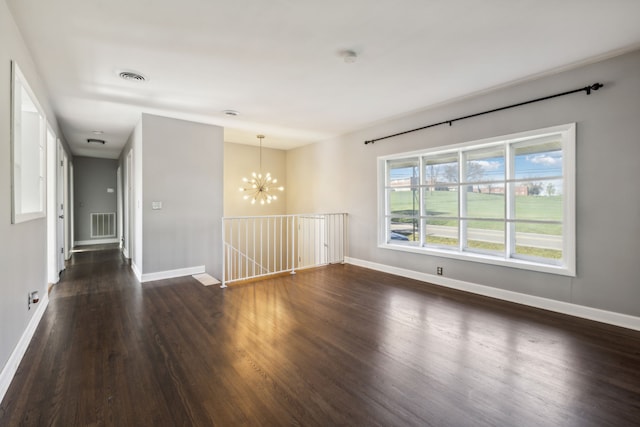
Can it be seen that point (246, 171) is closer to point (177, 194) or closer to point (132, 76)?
point (177, 194)

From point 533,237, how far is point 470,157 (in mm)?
1307

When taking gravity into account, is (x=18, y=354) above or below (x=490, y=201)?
below

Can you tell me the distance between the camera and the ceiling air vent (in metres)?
3.18

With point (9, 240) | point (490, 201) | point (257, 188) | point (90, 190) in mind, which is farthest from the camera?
point (90, 190)

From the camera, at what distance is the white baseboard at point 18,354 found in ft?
6.19

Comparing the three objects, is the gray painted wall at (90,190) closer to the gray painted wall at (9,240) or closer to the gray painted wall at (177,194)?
the gray painted wall at (177,194)

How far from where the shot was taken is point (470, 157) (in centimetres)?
412

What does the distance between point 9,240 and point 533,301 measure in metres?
4.97

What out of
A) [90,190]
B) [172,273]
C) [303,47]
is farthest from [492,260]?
[90,190]

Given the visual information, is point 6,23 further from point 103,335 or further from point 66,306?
point 66,306

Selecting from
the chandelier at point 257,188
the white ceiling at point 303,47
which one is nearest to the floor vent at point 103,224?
the chandelier at point 257,188

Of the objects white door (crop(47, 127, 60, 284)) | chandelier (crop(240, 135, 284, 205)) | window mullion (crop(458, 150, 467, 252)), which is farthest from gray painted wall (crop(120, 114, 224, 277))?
window mullion (crop(458, 150, 467, 252))

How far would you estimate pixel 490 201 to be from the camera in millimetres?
3922

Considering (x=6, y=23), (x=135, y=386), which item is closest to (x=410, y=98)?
(x=6, y=23)
